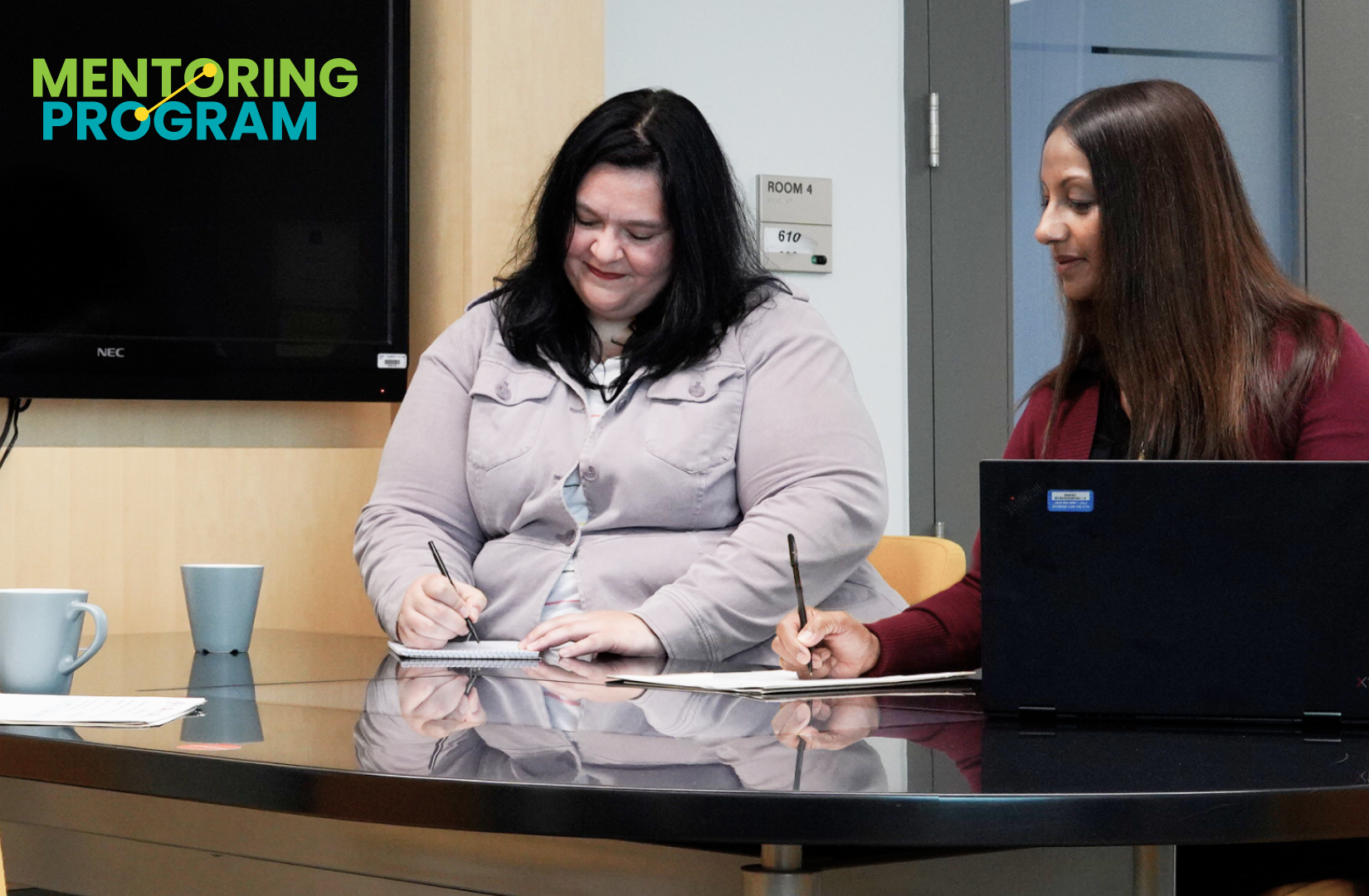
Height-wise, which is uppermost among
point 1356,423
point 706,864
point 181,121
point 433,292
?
point 181,121

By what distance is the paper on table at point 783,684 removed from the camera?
3.73ft

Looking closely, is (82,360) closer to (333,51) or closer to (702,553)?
(333,51)

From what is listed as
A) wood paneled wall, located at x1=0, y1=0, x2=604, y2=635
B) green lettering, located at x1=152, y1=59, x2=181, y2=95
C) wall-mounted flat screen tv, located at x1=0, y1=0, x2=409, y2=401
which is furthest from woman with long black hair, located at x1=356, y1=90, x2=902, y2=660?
green lettering, located at x1=152, y1=59, x2=181, y2=95

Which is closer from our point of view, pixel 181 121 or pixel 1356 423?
pixel 1356 423

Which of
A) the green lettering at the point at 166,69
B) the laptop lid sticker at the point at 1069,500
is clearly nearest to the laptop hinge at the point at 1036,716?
the laptop lid sticker at the point at 1069,500

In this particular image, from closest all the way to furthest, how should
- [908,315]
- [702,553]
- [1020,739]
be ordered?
[1020,739] → [702,553] → [908,315]

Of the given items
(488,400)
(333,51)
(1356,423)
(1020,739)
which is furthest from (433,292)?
(1020,739)

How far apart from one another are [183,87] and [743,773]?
2.16m

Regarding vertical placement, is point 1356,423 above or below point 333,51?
below

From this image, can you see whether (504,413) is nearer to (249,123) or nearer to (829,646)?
(829,646)

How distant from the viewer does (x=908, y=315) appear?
345cm

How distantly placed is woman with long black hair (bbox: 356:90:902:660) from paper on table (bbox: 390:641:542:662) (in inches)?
2.6

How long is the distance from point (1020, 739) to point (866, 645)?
0.40m

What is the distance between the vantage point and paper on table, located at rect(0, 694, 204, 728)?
3.19 feet
